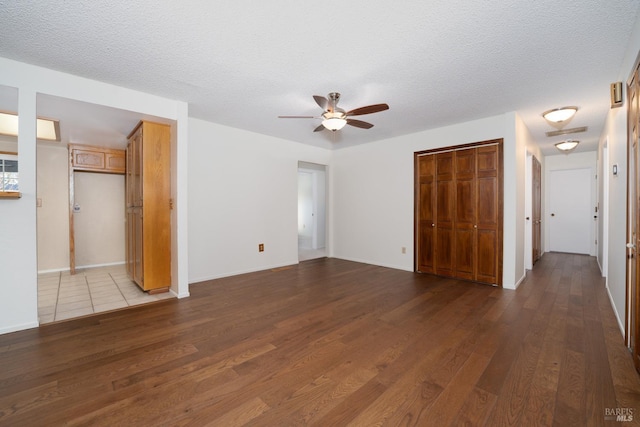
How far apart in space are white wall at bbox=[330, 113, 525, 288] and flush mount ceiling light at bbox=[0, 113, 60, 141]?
4.61 m

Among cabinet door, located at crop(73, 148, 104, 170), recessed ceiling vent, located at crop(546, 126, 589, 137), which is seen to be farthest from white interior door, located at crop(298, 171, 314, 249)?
A: recessed ceiling vent, located at crop(546, 126, 589, 137)

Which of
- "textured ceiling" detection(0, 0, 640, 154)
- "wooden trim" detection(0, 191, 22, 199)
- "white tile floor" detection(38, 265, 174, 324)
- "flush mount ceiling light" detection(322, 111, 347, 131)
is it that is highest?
"textured ceiling" detection(0, 0, 640, 154)

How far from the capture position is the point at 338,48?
221 centimetres

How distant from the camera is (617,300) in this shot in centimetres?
272

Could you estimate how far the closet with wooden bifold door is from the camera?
3.87 metres

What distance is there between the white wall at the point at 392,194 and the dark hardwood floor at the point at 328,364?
1449 mm

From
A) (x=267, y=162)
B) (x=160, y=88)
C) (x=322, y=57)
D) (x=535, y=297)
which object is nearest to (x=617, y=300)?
(x=535, y=297)

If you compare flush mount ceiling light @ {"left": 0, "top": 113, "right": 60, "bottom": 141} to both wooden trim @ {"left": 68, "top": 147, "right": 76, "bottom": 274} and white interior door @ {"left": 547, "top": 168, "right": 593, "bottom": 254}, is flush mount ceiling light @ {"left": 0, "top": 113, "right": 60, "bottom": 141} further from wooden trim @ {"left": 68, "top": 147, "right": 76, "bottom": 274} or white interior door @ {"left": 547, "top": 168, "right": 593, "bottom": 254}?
white interior door @ {"left": 547, "top": 168, "right": 593, "bottom": 254}

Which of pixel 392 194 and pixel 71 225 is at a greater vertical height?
pixel 392 194

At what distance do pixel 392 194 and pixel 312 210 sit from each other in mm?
2894

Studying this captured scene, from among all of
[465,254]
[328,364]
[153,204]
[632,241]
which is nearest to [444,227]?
[465,254]

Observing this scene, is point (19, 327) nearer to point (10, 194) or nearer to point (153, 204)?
point (10, 194)

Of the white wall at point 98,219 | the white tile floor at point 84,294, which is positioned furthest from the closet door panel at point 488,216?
the white wall at point 98,219

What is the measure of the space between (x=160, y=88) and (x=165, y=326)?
98.9 inches
